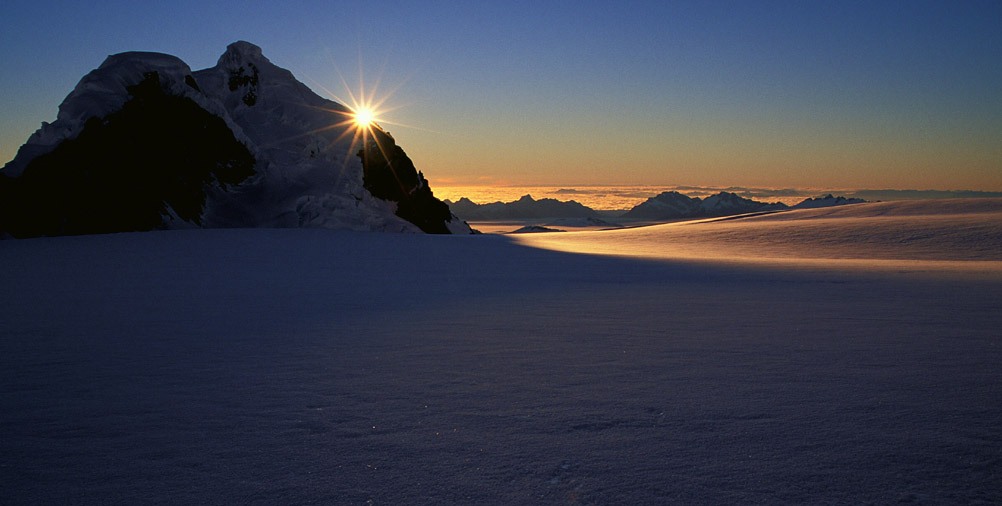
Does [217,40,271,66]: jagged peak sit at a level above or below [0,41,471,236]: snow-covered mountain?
above

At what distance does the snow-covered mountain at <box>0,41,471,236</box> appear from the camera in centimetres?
2300

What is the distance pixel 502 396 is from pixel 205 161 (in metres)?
31.1

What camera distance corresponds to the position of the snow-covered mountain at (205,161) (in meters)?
23.0

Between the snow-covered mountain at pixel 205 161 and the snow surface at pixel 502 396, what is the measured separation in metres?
18.3

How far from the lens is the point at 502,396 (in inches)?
131

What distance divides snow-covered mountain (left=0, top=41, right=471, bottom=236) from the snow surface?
18.3 meters

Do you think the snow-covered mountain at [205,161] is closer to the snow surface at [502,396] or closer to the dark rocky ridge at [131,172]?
the dark rocky ridge at [131,172]

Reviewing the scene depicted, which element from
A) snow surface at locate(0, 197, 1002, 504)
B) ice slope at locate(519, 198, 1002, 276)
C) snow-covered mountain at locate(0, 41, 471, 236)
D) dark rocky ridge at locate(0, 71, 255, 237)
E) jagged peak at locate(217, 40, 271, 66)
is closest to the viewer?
snow surface at locate(0, 197, 1002, 504)

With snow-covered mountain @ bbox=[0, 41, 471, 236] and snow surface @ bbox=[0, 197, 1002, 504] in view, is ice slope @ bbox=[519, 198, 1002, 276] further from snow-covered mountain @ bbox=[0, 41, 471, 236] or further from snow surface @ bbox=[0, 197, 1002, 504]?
snow-covered mountain @ bbox=[0, 41, 471, 236]

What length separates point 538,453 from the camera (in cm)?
254

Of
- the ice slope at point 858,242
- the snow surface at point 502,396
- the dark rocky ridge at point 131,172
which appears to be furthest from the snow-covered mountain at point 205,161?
the snow surface at point 502,396

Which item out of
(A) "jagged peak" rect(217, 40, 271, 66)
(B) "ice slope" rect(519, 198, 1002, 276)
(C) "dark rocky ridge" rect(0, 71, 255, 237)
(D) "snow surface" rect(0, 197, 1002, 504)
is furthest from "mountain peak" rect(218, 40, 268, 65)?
(D) "snow surface" rect(0, 197, 1002, 504)

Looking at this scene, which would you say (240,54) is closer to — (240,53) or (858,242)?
(240,53)

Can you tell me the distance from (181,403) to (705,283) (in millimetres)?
7671
